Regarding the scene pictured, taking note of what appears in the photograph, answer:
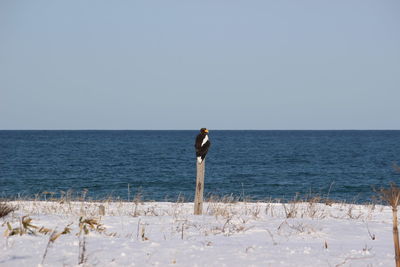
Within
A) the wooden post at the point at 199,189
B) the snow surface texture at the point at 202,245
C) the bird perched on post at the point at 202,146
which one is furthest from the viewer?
the wooden post at the point at 199,189

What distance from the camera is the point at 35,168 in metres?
44.8

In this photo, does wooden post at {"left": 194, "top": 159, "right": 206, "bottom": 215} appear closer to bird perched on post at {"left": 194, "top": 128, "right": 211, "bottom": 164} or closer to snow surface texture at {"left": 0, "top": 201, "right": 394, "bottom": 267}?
bird perched on post at {"left": 194, "top": 128, "right": 211, "bottom": 164}

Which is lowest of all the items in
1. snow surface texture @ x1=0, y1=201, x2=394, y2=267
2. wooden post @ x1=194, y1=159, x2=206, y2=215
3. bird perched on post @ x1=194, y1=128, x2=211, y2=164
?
snow surface texture @ x1=0, y1=201, x2=394, y2=267

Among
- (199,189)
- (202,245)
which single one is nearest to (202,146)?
(199,189)

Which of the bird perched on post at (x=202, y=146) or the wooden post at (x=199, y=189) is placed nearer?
the bird perched on post at (x=202, y=146)

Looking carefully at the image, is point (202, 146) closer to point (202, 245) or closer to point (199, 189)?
point (199, 189)

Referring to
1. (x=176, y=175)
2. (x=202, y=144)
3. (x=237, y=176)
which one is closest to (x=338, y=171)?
(x=237, y=176)

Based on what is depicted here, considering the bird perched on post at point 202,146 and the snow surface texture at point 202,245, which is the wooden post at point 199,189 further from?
the snow surface texture at point 202,245

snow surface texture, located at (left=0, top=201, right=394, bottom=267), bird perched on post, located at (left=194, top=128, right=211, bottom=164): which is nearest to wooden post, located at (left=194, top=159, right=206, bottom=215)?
bird perched on post, located at (left=194, top=128, right=211, bottom=164)

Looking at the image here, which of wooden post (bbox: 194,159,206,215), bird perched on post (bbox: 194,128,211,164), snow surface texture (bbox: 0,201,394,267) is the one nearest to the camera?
snow surface texture (bbox: 0,201,394,267)

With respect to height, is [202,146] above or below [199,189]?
above

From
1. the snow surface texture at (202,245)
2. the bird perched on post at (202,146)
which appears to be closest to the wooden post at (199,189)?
the bird perched on post at (202,146)

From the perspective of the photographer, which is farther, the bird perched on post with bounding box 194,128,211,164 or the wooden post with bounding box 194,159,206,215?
the wooden post with bounding box 194,159,206,215

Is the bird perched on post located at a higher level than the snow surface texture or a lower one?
higher
